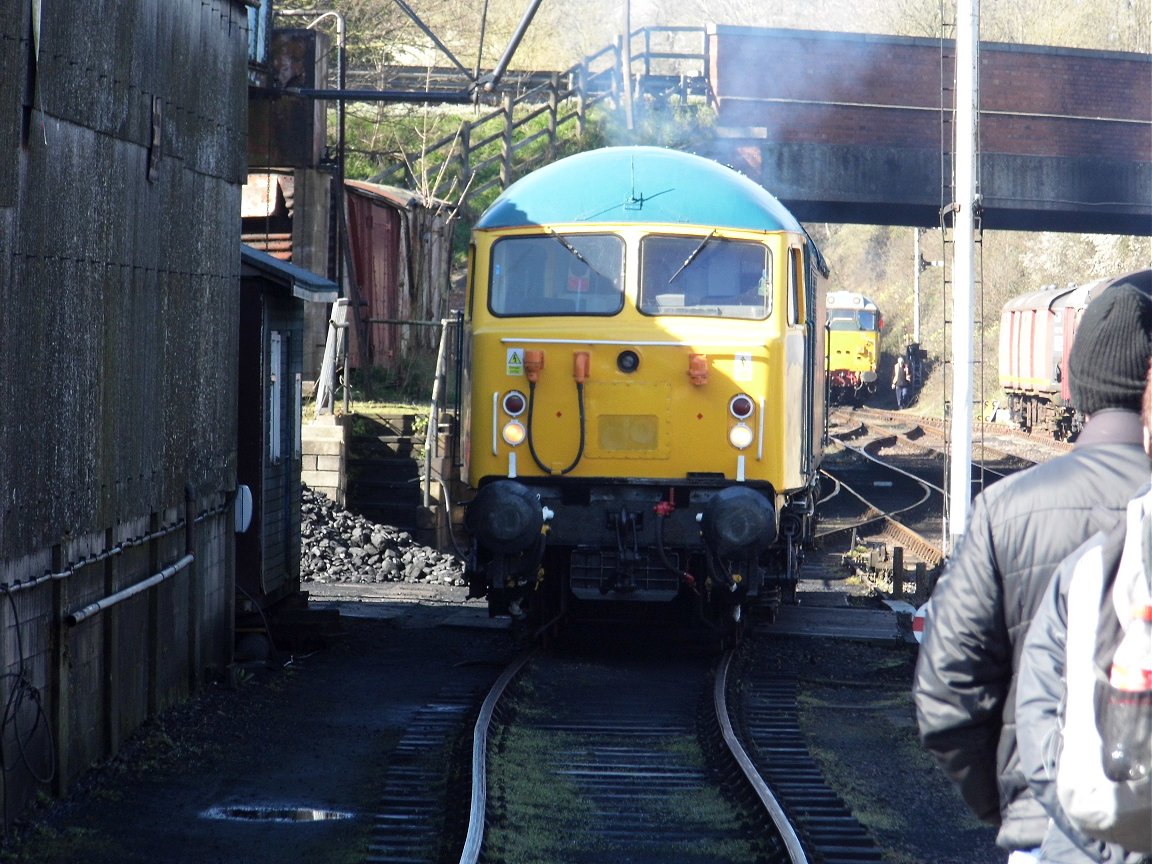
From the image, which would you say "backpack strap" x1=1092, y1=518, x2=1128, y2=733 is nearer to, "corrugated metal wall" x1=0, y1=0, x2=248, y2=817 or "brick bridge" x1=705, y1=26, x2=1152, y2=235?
"corrugated metal wall" x1=0, y1=0, x2=248, y2=817

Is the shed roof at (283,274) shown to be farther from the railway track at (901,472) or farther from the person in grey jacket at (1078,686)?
the person in grey jacket at (1078,686)

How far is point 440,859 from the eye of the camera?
595cm

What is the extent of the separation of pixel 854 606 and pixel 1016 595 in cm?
1084

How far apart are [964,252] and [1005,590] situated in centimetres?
916

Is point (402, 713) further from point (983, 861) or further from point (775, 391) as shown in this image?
point (983, 861)

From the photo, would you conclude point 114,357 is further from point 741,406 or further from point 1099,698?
point 1099,698

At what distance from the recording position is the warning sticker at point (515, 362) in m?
10.3

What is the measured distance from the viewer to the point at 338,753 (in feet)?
26.3

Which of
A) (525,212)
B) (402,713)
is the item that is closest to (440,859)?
(402,713)

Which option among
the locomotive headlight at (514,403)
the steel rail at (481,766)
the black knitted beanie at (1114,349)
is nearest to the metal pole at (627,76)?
the locomotive headlight at (514,403)

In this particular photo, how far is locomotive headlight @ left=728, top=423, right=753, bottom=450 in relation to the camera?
10094 millimetres

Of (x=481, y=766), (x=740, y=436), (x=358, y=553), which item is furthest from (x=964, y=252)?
(x=358, y=553)

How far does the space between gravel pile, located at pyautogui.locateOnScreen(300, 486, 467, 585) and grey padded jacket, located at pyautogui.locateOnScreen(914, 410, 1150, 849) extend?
1194 centimetres

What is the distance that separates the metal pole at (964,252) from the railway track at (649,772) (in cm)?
220
